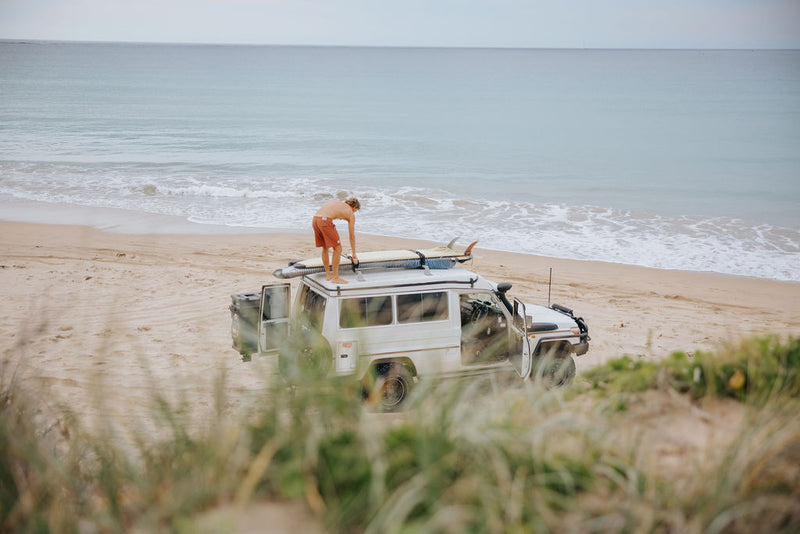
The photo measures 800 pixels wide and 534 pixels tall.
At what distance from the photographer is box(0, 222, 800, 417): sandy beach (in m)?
9.35

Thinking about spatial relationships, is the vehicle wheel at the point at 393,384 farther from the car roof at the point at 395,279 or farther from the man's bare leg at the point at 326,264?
the man's bare leg at the point at 326,264

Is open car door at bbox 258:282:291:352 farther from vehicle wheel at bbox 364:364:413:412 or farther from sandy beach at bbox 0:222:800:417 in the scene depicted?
vehicle wheel at bbox 364:364:413:412

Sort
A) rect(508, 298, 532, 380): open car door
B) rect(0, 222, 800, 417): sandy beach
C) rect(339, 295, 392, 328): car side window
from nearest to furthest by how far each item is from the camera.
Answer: rect(339, 295, 392, 328): car side window
rect(508, 298, 532, 380): open car door
rect(0, 222, 800, 417): sandy beach

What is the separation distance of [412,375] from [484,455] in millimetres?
4647

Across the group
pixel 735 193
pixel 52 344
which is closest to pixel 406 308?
pixel 52 344

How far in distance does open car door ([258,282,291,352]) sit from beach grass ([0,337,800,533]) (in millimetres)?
3870

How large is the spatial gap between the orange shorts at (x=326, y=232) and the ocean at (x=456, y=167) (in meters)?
10.7

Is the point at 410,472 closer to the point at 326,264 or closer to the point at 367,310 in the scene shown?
the point at 367,310

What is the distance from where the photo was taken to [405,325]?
7.95 meters

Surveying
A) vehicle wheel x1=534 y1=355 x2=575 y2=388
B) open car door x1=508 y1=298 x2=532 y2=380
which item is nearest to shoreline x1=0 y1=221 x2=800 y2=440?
vehicle wheel x1=534 y1=355 x2=575 y2=388

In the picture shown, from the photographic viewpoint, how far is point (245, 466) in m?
3.59

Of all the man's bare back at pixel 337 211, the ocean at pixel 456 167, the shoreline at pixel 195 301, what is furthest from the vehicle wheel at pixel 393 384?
the ocean at pixel 456 167

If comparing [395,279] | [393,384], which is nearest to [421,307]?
[395,279]

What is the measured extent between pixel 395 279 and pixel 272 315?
1.67m
